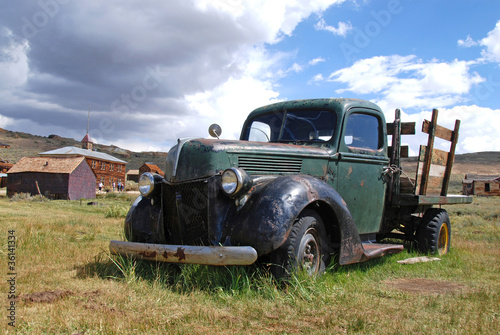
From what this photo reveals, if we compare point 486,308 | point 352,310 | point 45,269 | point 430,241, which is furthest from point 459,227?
point 45,269

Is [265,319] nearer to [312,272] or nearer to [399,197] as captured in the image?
[312,272]

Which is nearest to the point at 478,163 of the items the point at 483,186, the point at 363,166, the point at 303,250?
the point at 483,186

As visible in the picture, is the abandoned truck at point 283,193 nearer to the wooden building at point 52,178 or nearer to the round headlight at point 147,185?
the round headlight at point 147,185

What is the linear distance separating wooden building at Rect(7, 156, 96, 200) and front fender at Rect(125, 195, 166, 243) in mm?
26176

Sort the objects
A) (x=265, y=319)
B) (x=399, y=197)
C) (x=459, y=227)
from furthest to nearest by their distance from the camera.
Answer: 1. (x=459, y=227)
2. (x=399, y=197)
3. (x=265, y=319)

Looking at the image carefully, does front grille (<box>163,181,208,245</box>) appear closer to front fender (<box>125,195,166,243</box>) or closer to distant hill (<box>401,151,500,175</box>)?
front fender (<box>125,195,166,243</box>)

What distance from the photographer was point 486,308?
10.7 feet

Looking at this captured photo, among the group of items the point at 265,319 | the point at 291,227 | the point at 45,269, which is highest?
the point at 291,227

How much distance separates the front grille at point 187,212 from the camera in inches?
155

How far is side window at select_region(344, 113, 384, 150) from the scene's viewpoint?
16.5 feet

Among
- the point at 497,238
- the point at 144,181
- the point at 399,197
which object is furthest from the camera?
the point at 497,238

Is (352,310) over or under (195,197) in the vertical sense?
under

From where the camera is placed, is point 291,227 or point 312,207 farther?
point 312,207

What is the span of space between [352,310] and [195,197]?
70.9 inches
